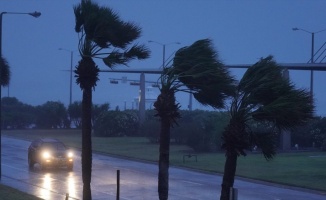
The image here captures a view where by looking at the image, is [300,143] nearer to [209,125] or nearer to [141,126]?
[209,125]

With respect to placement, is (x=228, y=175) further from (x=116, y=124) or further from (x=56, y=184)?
(x=116, y=124)

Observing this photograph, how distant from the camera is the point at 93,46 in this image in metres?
16.5

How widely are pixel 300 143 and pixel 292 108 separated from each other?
1839 inches

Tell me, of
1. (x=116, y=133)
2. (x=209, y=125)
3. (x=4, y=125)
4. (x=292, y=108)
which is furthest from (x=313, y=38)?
(x=4, y=125)

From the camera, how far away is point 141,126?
66.9 meters

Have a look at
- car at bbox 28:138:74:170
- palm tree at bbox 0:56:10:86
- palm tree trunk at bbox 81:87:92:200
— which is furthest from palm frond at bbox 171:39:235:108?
car at bbox 28:138:74:170

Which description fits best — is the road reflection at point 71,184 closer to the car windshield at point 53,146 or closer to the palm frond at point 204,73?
the car windshield at point 53,146

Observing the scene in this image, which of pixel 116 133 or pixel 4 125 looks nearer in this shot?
pixel 116 133

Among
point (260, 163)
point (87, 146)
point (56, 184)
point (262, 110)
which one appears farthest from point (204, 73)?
point (260, 163)

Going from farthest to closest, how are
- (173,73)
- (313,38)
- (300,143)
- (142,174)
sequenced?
1. (300,143)
2. (313,38)
3. (142,174)
4. (173,73)

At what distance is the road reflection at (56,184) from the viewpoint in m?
23.8

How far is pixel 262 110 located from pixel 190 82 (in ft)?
7.02

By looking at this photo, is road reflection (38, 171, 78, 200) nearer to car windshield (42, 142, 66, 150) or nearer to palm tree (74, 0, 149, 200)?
car windshield (42, 142, 66, 150)

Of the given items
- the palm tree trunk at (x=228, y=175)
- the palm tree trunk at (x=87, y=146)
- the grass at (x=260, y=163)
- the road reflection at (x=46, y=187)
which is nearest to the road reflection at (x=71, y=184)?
the road reflection at (x=46, y=187)
